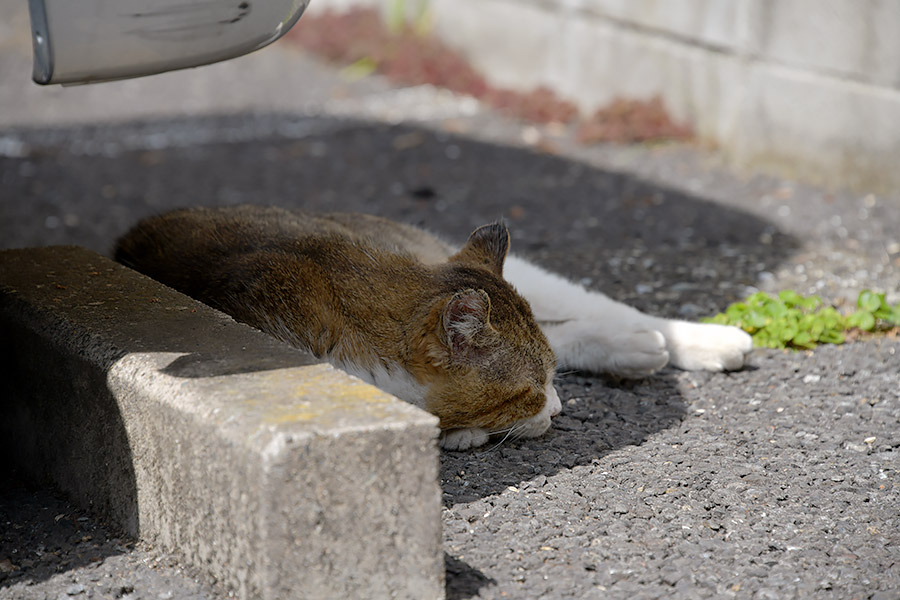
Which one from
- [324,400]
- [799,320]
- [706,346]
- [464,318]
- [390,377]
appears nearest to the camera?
[324,400]

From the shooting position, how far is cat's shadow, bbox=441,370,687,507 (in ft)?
9.25

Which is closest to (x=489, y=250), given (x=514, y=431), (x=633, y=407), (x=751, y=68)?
(x=514, y=431)

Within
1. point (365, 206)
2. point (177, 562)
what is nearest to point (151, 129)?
point (365, 206)

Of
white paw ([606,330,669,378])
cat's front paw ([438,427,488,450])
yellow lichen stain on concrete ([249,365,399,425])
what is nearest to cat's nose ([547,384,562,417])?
cat's front paw ([438,427,488,450])

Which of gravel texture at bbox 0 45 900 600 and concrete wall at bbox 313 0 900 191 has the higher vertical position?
concrete wall at bbox 313 0 900 191

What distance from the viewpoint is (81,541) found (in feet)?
8.43

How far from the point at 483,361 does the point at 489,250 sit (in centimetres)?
55

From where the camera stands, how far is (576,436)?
3.14 meters

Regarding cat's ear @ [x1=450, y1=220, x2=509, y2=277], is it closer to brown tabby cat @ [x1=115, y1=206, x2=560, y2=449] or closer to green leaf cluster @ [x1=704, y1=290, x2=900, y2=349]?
brown tabby cat @ [x1=115, y1=206, x2=560, y2=449]

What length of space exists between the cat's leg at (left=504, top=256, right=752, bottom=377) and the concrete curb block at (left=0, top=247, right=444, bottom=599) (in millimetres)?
1486

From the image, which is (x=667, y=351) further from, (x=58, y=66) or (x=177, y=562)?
(x=58, y=66)

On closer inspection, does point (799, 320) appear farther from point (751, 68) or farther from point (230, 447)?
point (751, 68)

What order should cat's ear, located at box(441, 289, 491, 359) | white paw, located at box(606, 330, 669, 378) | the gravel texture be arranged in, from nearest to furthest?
the gravel texture, cat's ear, located at box(441, 289, 491, 359), white paw, located at box(606, 330, 669, 378)

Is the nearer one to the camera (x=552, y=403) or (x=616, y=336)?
(x=552, y=403)
